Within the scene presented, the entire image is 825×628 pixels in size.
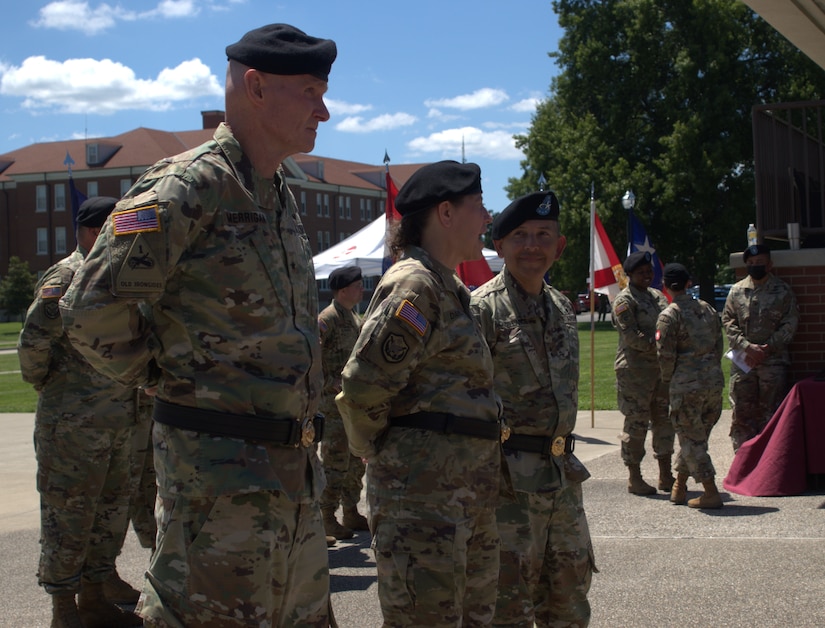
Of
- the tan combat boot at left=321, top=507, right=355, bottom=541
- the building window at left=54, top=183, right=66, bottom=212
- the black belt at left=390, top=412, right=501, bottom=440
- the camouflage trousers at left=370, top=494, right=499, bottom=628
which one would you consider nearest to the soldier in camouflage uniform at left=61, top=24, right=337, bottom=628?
the camouflage trousers at left=370, top=494, right=499, bottom=628

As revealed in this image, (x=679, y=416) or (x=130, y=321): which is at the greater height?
(x=130, y=321)

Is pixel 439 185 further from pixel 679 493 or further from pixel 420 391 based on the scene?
pixel 679 493

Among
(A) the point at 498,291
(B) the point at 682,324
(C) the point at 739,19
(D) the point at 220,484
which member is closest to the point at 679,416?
(B) the point at 682,324

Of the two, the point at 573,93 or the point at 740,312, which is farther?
the point at 573,93

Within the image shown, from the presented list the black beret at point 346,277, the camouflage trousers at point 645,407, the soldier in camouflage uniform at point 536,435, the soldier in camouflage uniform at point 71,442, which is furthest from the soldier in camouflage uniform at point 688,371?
the soldier in camouflage uniform at point 71,442

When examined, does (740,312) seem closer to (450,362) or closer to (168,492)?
(450,362)

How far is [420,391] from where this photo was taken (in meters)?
3.49

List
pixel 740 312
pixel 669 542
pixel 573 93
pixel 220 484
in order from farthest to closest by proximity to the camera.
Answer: pixel 573 93 < pixel 740 312 < pixel 669 542 < pixel 220 484

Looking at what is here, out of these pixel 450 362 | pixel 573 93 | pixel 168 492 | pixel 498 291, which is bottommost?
pixel 168 492

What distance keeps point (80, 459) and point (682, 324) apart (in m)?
5.45

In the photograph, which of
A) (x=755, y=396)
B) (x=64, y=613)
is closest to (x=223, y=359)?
(x=64, y=613)

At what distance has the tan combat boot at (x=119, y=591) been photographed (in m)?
5.85

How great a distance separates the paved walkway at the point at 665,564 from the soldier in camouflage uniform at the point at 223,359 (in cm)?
292

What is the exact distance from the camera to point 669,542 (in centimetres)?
708
